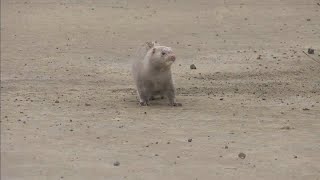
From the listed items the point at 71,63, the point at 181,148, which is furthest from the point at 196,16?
the point at 181,148

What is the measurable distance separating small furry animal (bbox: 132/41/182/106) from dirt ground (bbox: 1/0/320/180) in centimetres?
14

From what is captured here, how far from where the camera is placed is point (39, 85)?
949 cm

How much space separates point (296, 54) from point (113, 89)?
141 inches

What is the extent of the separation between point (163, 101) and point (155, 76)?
37cm

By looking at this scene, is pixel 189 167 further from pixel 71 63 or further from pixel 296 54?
pixel 296 54

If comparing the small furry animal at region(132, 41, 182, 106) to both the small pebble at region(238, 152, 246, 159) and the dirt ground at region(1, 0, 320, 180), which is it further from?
the small pebble at region(238, 152, 246, 159)

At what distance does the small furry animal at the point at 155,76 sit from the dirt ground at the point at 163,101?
145 mm

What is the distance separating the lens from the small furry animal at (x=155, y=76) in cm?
891

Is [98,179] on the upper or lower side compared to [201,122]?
upper

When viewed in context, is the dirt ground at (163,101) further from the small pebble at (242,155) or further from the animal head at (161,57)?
the animal head at (161,57)

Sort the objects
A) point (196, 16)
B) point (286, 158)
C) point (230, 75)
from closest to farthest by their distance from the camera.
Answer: point (286, 158)
point (230, 75)
point (196, 16)

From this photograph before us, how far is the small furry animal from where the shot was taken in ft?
29.2

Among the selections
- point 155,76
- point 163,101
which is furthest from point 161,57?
point 163,101

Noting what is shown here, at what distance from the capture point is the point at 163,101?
9.23 m
